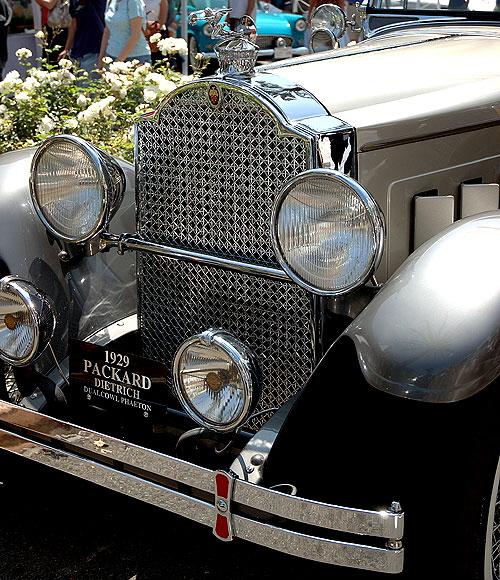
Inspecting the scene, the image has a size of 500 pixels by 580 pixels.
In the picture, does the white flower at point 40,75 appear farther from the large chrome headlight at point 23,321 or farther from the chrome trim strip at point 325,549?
the chrome trim strip at point 325,549

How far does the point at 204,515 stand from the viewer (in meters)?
1.96

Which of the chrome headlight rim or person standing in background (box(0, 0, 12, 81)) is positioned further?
person standing in background (box(0, 0, 12, 81))

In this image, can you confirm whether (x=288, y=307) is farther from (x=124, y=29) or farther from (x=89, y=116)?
(x=124, y=29)

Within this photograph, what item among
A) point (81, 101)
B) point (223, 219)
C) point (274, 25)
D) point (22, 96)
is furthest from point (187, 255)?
point (274, 25)

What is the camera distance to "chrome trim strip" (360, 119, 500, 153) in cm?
231

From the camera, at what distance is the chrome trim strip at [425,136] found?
2307 mm

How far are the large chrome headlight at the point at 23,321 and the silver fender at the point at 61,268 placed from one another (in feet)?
0.80

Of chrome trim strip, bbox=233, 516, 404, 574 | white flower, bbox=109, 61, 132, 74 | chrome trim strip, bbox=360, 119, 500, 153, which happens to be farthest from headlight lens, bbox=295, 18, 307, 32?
chrome trim strip, bbox=233, 516, 404, 574

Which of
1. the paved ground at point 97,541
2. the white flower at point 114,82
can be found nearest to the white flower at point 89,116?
the white flower at point 114,82

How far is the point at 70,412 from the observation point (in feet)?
7.96

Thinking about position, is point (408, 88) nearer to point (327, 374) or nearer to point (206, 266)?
point (206, 266)

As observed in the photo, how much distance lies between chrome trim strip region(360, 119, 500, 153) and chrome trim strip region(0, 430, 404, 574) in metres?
1.03

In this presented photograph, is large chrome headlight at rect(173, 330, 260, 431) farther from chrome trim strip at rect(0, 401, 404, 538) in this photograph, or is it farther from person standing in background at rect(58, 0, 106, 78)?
person standing in background at rect(58, 0, 106, 78)

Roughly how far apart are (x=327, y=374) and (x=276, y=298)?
0.48 metres
